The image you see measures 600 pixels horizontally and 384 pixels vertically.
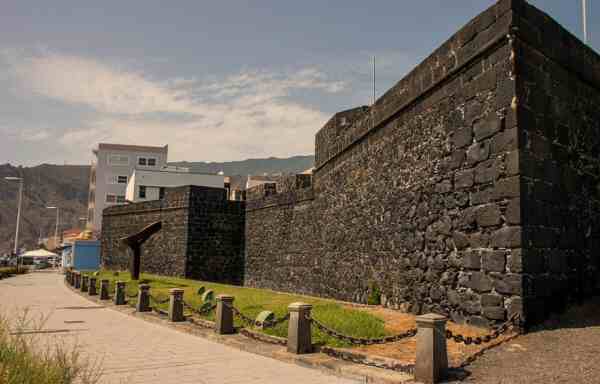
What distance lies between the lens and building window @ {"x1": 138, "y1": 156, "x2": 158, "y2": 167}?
72.2m

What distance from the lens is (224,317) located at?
10.2 meters

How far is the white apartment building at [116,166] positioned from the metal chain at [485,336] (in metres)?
67.3

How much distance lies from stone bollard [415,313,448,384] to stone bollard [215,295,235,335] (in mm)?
4991

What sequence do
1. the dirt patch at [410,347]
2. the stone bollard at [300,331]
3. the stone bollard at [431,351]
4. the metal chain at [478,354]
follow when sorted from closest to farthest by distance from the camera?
1. the stone bollard at [431,351]
2. the metal chain at [478,354]
3. the dirt patch at [410,347]
4. the stone bollard at [300,331]

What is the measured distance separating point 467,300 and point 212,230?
18.8 m

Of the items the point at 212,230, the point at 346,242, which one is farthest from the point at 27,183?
the point at 346,242

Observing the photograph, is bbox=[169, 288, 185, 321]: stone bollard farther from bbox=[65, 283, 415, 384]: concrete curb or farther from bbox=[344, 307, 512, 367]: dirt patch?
bbox=[344, 307, 512, 367]: dirt patch

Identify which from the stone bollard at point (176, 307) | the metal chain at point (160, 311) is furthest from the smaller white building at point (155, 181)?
the stone bollard at point (176, 307)

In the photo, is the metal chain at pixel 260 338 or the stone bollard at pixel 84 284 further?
the stone bollard at pixel 84 284

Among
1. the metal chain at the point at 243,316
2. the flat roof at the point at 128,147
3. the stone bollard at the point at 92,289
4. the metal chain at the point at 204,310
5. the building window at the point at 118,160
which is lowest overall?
the stone bollard at the point at 92,289

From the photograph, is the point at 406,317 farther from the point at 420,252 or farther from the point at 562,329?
the point at 562,329

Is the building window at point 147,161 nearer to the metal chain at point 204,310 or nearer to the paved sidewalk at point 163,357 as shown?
the paved sidewalk at point 163,357

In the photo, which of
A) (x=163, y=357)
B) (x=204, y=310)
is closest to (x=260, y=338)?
(x=163, y=357)

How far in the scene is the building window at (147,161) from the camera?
72188 millimetres
